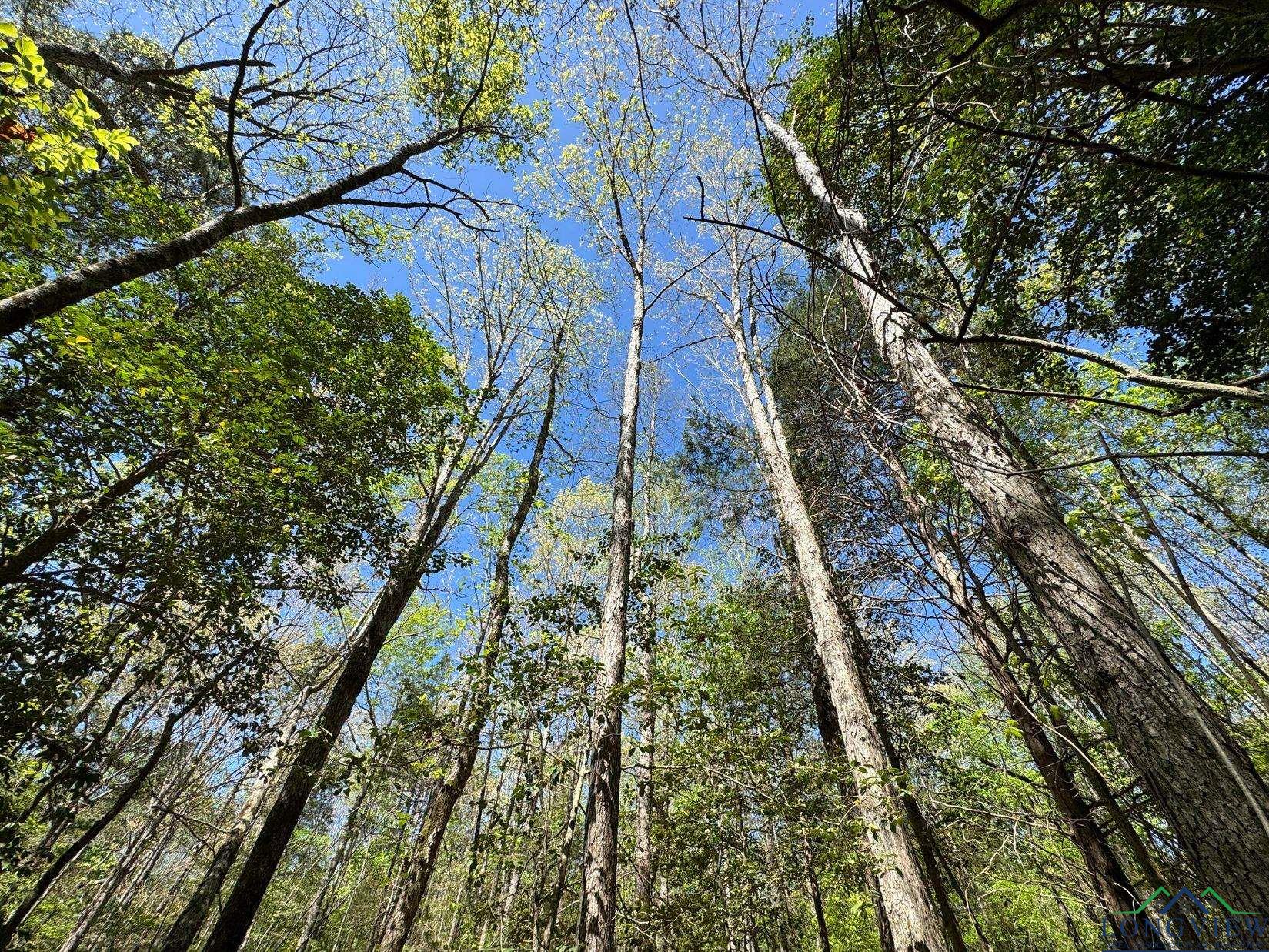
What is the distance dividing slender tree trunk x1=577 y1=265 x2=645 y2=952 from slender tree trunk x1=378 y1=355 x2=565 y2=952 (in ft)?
2.85

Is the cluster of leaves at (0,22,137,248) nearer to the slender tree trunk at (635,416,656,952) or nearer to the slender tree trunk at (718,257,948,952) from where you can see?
the slender tree trunk at (635,416,656,952)

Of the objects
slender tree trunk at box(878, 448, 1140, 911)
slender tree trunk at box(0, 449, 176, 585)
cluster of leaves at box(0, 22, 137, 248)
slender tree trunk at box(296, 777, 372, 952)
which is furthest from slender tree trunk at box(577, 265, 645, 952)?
slender tree trunk at box(296, 777, 372, 952)

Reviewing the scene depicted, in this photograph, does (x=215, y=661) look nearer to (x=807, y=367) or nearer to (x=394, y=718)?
(x=394, y=718)

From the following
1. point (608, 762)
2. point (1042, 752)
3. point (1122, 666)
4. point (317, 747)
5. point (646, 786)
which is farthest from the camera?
point (317, 747)

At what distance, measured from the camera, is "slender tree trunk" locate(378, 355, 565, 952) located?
355cm

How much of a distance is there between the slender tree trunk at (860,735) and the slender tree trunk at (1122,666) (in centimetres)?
150

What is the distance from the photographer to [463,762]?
5.27 meters

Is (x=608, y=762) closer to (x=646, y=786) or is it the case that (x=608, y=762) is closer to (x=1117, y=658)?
(x=646, y=786)

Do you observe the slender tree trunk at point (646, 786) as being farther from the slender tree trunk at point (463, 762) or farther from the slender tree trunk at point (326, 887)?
the slender tree trunk at point (326, 887)

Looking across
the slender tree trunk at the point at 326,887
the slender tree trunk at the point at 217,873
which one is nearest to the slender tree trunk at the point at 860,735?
the slender tree trunk at the point at 217,873

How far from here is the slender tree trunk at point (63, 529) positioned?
342 centimetres

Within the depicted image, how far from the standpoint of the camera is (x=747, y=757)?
3.60 meters

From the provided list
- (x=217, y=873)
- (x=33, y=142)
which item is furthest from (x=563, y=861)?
(x=33, y=142)

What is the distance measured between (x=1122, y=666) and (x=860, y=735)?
9.06 ft
